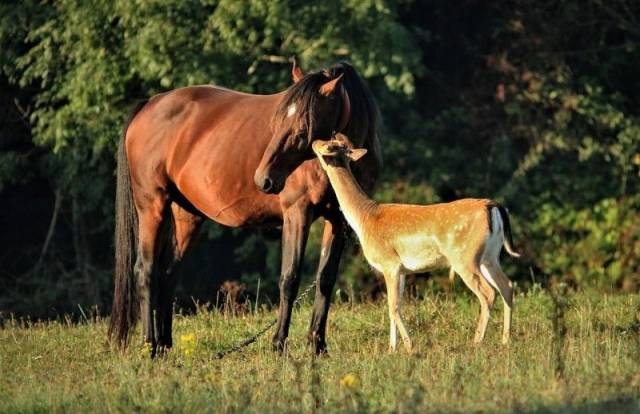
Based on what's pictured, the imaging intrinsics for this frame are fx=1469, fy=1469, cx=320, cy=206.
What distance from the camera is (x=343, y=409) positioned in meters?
8.02

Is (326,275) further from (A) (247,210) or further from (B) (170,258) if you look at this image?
(B) (170,258)

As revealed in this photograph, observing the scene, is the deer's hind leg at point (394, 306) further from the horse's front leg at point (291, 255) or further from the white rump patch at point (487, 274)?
the horse's front leg at point (291, 255)

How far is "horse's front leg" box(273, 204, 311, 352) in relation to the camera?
10.9 metres

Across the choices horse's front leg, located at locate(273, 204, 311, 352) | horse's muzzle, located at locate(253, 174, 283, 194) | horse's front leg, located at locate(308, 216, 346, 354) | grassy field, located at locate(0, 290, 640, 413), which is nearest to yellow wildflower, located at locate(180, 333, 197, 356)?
grassy field, located at locate(0, 290, 640, 413)

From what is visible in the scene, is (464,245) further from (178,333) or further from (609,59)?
(609,59)

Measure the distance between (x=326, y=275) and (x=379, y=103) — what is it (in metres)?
10.9

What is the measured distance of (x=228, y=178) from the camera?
1184 centimetres

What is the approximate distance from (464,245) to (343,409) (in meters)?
2.38

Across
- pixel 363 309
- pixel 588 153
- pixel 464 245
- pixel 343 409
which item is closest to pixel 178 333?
pixel 363 309

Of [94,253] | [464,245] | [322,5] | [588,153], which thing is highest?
[464,245]

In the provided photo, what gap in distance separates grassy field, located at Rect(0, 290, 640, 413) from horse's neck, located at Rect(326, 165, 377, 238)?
0.96 m

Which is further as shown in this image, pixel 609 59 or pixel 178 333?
pixel 609 59

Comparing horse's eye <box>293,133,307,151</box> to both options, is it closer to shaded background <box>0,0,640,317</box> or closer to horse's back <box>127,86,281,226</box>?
horse's back <box>127,86,281,226</box>

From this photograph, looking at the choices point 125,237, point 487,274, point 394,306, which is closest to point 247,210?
point 125,237
